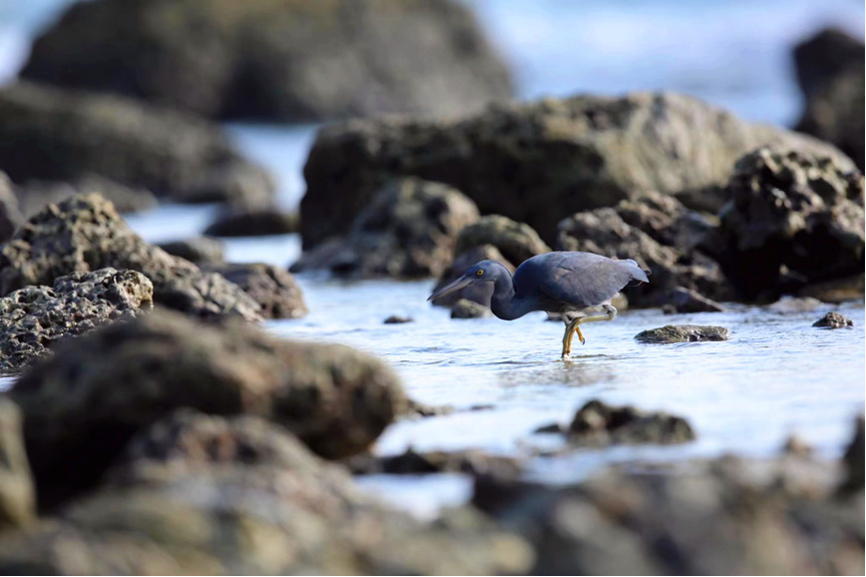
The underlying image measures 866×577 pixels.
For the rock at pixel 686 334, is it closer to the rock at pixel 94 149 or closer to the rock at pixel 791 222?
the rock at pixel 791 222

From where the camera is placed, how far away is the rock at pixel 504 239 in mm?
12711

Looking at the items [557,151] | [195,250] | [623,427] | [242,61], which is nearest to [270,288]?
[195,250]

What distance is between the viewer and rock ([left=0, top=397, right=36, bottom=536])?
461 centimetres

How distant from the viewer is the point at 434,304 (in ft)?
40.8

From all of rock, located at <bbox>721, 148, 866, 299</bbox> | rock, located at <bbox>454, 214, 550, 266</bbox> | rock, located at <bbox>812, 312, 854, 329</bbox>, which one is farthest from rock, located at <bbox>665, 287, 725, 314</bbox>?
rock, located at <bbox>454, 214, 550, 266</bbox>

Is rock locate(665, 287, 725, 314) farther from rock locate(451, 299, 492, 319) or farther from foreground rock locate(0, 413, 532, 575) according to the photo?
foreground rock locate(0, 413, 532, 575)

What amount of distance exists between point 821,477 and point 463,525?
139 centimetres

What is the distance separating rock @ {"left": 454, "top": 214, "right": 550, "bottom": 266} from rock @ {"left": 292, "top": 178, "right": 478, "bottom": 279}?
68.2 inches

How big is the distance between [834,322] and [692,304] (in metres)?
1.70

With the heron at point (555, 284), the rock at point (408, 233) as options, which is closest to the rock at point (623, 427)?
the heron at point (555, 284)

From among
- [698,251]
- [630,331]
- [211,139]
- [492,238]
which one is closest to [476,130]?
[492,238]

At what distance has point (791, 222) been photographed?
1157cm

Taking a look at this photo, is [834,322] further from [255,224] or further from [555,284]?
[255,224]

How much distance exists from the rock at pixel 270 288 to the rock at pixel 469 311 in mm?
1560
